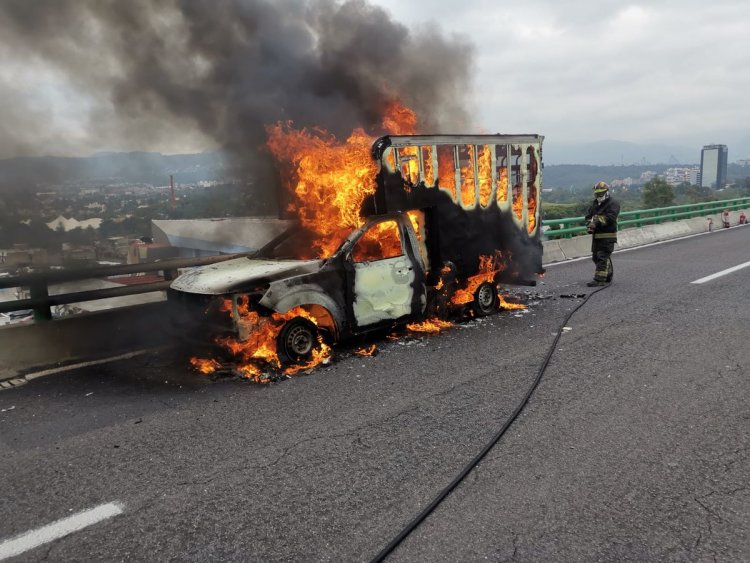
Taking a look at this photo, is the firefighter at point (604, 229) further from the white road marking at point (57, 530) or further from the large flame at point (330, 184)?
the white road marking at point (57, 530)

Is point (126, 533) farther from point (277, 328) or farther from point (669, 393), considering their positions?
point (669, 393)

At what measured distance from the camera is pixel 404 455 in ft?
12.9

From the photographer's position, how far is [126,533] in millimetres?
3100

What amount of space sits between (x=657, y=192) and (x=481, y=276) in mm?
54554

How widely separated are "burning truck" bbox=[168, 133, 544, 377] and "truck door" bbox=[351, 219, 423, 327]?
0.05ft

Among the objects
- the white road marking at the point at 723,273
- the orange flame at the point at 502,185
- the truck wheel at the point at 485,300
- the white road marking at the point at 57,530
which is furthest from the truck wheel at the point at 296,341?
the white road marking at the point at 723,273

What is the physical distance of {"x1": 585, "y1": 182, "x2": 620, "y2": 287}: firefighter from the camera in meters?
10.2

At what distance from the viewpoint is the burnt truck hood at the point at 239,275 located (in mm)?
5781

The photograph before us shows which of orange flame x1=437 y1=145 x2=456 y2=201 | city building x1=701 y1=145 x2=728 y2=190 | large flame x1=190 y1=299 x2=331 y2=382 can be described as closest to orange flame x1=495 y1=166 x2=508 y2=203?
orange flame x1=437 y1=145 x2=456 y2=201

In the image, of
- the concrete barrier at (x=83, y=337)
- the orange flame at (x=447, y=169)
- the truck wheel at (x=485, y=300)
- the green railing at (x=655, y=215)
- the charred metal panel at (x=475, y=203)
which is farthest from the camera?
the green railing at (x=655, y=215)

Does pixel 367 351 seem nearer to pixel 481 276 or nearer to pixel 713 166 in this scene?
pixel 481 276

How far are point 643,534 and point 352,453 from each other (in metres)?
1.91

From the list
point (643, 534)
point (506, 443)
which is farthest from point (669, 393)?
point (643, 534)

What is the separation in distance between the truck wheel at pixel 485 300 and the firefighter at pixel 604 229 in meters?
2.85
